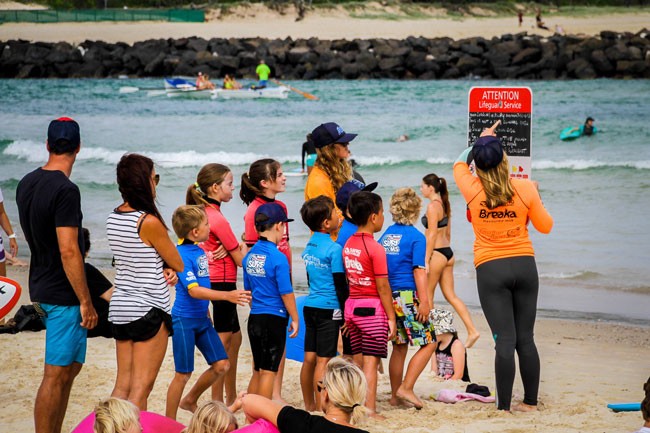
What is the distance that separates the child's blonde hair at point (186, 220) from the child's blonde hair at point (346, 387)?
1.57 meters

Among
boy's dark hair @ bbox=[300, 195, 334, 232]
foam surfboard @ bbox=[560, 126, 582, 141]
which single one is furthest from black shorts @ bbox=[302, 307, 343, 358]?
foam surfboard @ bbox=[560, 126, 582, 141]

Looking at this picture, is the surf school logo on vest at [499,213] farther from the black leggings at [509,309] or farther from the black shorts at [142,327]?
the black shorts at [142,327]

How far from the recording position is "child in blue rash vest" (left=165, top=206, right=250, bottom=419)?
4875 mm

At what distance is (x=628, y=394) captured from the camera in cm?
588

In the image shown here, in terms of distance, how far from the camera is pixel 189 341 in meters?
4.96

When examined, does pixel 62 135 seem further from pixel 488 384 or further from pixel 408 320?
pixel 488 384

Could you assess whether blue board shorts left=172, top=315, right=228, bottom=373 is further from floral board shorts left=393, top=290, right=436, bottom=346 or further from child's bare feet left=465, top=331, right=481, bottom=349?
child's bare feet left=465, top=331, right=481, bottom=349

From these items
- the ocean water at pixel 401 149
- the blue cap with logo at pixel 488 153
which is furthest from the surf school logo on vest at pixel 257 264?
the ocean water at pixel 401 149

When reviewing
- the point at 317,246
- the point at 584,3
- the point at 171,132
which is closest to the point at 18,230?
the point at 317,246

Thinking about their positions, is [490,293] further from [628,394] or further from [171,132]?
[171,132]

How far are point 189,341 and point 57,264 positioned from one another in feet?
3.10

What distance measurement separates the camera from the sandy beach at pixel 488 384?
5090 mm

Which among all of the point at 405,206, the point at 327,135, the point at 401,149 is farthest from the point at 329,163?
the point at 401,149

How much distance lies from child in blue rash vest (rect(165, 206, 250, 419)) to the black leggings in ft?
4.27
